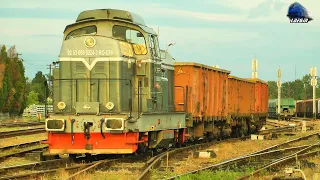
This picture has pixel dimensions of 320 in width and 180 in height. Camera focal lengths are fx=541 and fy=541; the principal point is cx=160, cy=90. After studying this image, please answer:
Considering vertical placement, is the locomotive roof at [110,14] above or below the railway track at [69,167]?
above

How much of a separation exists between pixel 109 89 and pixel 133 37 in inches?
66.1

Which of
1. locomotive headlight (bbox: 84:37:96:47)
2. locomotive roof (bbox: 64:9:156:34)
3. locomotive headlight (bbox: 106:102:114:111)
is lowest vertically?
locomotive headlight (bbox: 106:102:114:111)

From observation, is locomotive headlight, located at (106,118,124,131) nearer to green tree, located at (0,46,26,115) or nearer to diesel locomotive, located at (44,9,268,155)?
diesel locomotive, located at (44,9,268,155)

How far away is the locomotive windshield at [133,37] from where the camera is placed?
1441 cm

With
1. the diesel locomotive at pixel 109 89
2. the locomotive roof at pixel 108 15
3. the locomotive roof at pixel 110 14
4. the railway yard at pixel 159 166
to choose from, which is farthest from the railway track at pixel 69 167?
the locomotive roof at pixel 110 14

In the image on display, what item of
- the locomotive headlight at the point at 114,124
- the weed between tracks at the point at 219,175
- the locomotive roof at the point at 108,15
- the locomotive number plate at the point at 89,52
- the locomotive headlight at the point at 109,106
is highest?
the locomotive roof at the point at 108,15

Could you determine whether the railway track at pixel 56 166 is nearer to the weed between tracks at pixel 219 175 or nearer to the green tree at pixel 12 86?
the weed between tracks at pixel 219 175

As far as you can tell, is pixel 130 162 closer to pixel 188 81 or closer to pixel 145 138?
pixel 145 138

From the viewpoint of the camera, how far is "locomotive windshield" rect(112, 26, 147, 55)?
14.4 meters

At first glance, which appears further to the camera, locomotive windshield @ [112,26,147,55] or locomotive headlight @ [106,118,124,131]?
locomotive windshield @ [112,26,147,55]

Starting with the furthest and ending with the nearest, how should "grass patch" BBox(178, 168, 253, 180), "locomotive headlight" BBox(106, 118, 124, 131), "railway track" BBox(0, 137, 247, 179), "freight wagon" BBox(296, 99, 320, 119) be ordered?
"freight wagon" BBox(296, 99, 320, 119) < "locomotive headlight" BBox(106, 118, 124, 131) < "railway track" BBox(0, 137, 247, 179) < "grass patch" BBox(178, 168, 253, 180)

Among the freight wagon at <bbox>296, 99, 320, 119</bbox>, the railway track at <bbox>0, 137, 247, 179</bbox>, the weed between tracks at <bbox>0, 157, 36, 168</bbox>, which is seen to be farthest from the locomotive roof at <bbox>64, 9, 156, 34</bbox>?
the freight wagon at <bbox>296, 99, 320, 119</bbox>

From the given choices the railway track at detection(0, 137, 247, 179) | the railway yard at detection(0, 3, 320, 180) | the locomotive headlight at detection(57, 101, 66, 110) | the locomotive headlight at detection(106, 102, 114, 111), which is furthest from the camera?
the locomotive headlight at detection(57, 101, 66, 110)

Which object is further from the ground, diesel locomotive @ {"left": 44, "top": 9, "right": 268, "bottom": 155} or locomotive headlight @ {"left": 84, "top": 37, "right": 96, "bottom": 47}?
locomotive headlight @ {"left": 84, "top": 37, "right": 96, "bottom": 47}
